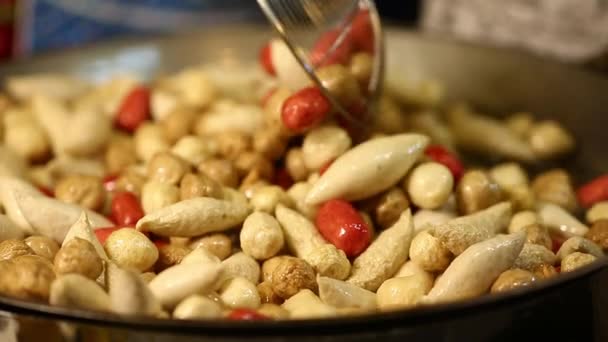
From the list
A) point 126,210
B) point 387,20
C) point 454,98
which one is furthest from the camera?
point 387,20

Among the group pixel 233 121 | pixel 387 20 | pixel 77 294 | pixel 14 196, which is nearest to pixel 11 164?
pixel 14 196

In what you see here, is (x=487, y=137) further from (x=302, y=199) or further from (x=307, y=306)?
(x=307, y=306)

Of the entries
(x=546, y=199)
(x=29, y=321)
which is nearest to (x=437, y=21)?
(x=546, y=199)

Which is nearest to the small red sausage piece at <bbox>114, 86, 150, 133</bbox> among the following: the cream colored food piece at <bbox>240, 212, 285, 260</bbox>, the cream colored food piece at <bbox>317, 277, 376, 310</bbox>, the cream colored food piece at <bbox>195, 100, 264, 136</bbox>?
the cream colored food piece at <bbox>195, 100, 264, 136</bbox>

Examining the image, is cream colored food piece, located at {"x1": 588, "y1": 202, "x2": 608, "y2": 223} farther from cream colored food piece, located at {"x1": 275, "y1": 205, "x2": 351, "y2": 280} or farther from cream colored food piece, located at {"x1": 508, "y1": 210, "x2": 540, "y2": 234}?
Answer: cream colored food piece, located at {"x1": 275, "y1": 205, "x2": 351, "y2": 280}

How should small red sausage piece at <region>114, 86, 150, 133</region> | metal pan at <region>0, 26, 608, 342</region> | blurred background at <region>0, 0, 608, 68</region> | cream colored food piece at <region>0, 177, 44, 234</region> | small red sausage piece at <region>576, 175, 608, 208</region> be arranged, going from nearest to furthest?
metal pan at <region>0, 26, 608, 342</region>
cream colored food piece at <region>0, 177, 44, 234</region>
small red sausage piece at <region>576, 175, 608, 208</region>
small red sausage piece at <region>114, 86, 150, 133</region>
blurred background at <region>0, 0, 608, 68</region>

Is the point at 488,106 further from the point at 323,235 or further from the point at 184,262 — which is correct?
the point at 184,262

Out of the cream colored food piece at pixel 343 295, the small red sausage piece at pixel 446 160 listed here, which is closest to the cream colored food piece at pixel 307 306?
the cream colored food piece at pixel 343 295
